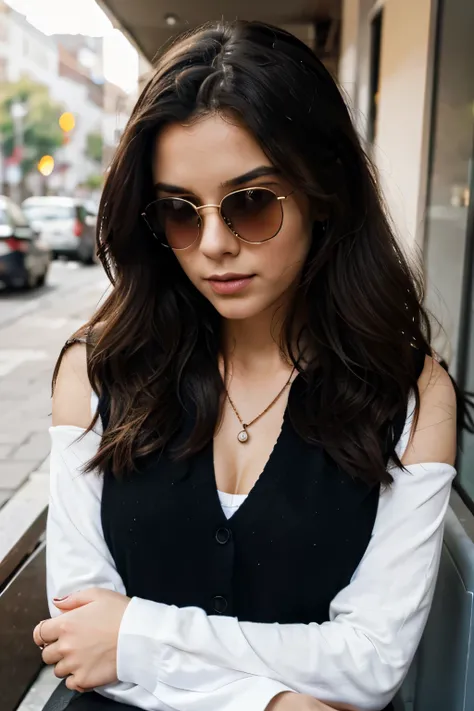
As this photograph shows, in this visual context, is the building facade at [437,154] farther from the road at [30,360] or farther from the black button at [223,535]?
the road at [30,360]

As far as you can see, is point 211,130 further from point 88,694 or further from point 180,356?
point 88,694

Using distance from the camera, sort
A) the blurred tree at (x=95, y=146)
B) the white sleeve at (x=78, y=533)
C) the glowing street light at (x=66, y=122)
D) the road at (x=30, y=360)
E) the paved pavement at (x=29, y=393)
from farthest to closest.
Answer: the blurred tree at (x=95, y=146)
the glowing street light at (x=66, y=122)
the road at (x=30, y=360)
the paved pavement at (x=29, y=393)
the white sleeve at (x=78, y=533)

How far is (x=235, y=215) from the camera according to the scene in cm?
128

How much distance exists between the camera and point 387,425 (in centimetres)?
140

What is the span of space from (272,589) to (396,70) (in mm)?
2820

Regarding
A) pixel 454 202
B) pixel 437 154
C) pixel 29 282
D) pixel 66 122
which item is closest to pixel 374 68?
pixel 437 154

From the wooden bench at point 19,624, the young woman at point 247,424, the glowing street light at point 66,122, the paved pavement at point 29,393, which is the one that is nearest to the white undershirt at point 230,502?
the young woman at point 247,424

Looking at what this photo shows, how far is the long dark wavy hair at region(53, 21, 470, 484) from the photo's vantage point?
1.28 meters

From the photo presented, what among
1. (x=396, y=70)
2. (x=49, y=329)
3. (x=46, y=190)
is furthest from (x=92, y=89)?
(x=396, y=70)

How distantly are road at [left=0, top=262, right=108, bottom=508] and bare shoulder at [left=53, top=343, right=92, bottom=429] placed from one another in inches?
11.4

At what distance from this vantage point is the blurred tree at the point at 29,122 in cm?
4166

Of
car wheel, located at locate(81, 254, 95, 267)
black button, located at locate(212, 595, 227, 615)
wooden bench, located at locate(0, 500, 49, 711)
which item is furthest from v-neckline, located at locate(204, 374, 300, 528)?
car wheel, located at locate(81, 254, 95, 267)

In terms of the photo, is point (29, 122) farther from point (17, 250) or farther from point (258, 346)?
point (258, 346)

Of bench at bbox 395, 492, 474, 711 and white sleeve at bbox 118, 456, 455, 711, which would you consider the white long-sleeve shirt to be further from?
bench at bbox 395, 492, 474, 711
